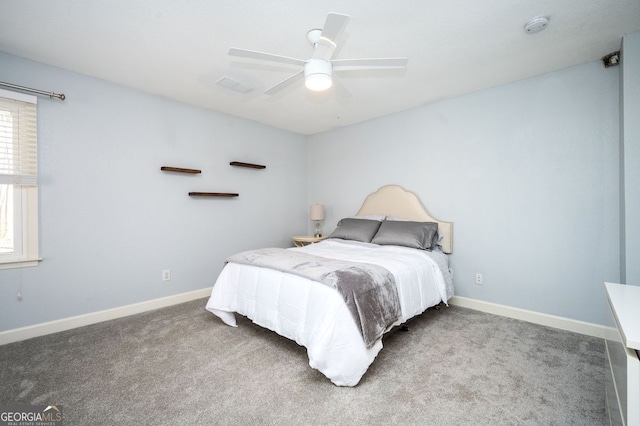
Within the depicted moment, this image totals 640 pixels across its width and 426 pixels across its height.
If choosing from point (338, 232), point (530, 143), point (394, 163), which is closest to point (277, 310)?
point (338, 232)

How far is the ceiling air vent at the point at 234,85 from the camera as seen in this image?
9.16ft

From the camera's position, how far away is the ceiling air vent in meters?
2.79

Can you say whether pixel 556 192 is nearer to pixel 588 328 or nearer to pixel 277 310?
pixel 588 328

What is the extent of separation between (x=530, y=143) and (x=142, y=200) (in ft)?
13.5

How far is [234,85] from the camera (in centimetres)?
291

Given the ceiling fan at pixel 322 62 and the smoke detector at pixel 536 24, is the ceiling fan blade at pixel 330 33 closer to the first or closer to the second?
the ceiling fan at pixel 322 62

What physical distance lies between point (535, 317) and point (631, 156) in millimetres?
1589

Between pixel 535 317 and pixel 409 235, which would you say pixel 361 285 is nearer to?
pixel 409 235

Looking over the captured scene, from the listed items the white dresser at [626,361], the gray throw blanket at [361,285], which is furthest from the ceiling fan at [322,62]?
the white dresser at [626,361]

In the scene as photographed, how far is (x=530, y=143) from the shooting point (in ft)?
9.06

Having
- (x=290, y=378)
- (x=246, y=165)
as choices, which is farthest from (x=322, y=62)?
(x=246, y=165)

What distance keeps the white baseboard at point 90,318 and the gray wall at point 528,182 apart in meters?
3.16

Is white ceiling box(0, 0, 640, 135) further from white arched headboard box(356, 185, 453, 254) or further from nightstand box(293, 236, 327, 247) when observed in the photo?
nightstand box(293, 236, 327, 247)

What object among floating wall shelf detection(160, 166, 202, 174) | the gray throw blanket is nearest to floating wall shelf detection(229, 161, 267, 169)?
floating wall shelf detection(160, 166, 202, 174)
